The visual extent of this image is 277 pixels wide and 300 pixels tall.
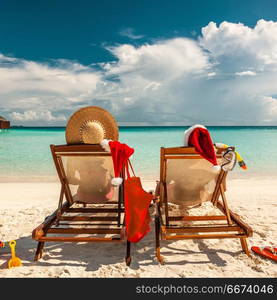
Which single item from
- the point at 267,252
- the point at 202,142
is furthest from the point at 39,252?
the point at 267,252

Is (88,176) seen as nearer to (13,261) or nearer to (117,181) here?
(117,181)

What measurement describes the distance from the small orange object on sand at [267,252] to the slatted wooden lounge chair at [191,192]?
0.43ft

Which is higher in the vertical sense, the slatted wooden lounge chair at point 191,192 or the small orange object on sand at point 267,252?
the slatted wooden lounge chair at point 191,192

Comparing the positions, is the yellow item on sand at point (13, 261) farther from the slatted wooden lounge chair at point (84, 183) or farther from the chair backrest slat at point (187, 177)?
the chair backrest slat at point (187, 177)

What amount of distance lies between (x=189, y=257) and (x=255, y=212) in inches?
89.1

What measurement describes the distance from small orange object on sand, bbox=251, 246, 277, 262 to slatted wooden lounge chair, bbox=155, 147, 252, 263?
0.43ft

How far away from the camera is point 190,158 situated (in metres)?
3.23

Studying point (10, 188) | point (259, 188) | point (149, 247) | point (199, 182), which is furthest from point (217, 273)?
point (10, 188)

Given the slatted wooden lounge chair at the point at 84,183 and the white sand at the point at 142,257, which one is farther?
the slatted wooden lounge chair at the point at 84,183

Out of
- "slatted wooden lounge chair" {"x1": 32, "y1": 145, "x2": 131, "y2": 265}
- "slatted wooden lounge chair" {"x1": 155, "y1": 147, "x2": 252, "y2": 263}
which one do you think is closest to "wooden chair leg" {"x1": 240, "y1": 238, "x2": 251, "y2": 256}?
"slatted wooden lounge chair" {"x1": 155, "y1": 147, "x2": 252, "y2": 263}

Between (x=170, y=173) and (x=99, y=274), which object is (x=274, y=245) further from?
(x=99, y=274)

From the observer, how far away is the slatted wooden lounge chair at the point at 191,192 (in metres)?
3.05

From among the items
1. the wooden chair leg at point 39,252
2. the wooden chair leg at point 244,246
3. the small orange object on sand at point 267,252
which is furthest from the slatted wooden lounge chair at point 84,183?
the small orange object on sand at point 267,252

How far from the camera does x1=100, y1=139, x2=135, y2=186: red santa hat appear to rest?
3.25m
